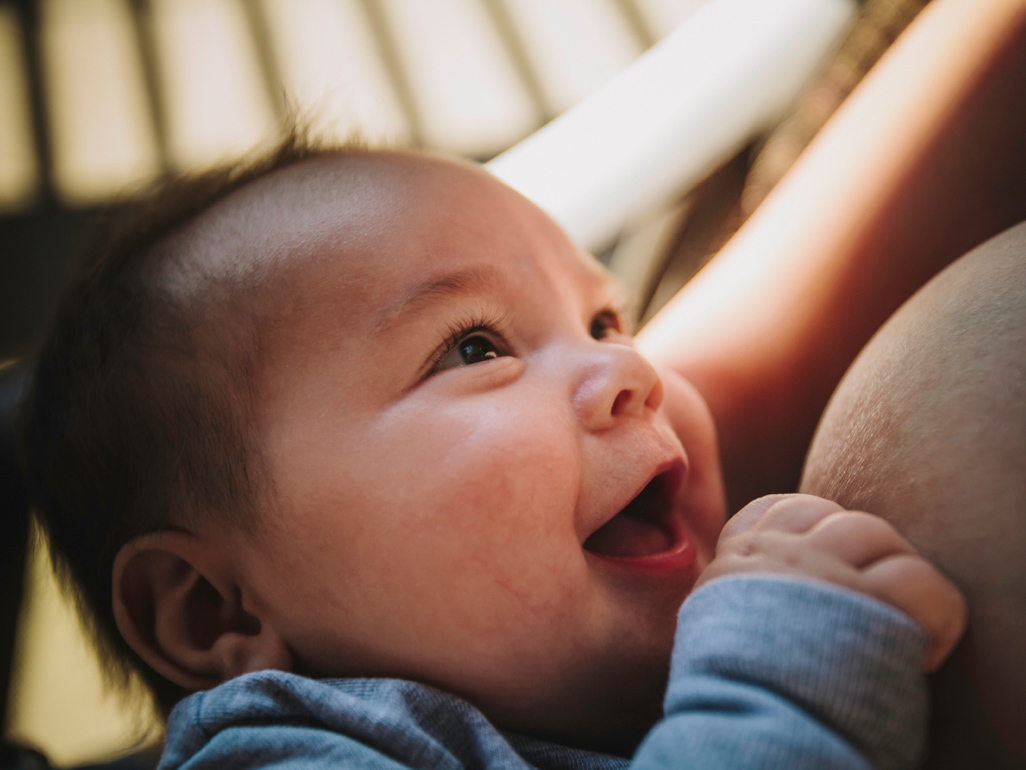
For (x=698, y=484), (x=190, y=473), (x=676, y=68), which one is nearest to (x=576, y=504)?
(x=698, y=484)

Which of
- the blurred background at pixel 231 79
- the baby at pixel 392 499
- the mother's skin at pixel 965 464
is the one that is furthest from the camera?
the blurred background at pixel 231 79

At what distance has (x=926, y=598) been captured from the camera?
0.36m

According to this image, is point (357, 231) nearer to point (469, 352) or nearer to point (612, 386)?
point (469, 352)

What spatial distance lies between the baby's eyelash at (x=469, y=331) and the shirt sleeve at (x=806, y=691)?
0.29 meters

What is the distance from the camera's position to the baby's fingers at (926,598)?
0.36 m

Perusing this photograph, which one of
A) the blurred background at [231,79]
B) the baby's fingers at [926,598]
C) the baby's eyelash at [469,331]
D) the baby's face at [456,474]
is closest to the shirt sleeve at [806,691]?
the baby's fingers at [926,598]

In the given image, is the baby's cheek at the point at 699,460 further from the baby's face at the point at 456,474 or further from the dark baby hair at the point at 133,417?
the dark baby hair at the point at 133,417

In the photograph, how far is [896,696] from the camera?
0.35 metres

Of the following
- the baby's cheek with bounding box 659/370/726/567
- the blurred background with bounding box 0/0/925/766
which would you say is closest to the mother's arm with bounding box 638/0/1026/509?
the baby's cheek with bounding box 659/370/726/567

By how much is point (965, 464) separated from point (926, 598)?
0.25ft

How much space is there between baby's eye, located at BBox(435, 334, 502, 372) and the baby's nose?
8 cm

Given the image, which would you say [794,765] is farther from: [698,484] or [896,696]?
[698,484]

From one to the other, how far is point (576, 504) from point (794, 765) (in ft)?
0.73

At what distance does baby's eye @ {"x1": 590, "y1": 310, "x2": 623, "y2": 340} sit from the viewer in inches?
27.5
